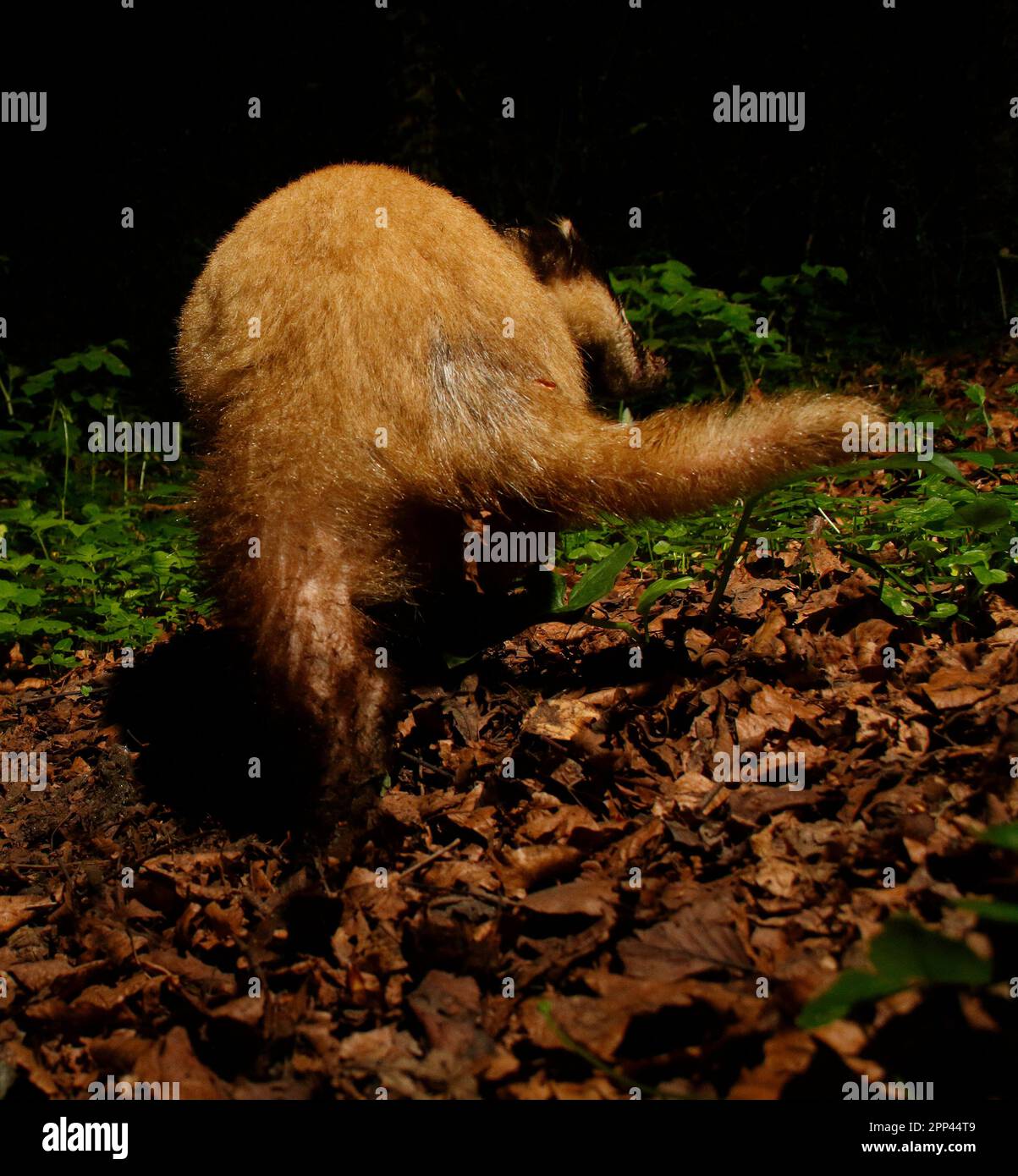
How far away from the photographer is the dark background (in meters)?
8.25

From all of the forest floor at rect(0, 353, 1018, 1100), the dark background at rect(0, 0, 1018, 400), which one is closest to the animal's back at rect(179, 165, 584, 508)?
the forest floor at rect(0, 353, 1018, 1100)

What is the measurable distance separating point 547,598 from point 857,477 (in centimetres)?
200

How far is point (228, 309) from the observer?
3.07 metres

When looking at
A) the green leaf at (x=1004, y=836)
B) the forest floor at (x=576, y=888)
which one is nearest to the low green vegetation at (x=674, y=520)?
the forest floor at (x=576, y=888)

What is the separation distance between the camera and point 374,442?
2.76 metres

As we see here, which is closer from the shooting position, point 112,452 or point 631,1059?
point 631,1059

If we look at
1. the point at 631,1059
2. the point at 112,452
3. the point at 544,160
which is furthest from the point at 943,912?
the point at 544,160

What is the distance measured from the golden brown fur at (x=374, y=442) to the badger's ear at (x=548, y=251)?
3.13 ft

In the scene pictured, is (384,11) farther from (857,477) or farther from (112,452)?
(857,477)

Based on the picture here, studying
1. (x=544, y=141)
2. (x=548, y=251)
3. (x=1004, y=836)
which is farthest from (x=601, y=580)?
(x=544, y=141)

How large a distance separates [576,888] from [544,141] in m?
10.4

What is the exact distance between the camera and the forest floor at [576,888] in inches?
71.6

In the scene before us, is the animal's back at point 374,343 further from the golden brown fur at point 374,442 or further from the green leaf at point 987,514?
the green leaf at point 987,514

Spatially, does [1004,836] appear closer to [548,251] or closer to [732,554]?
[732,554]
